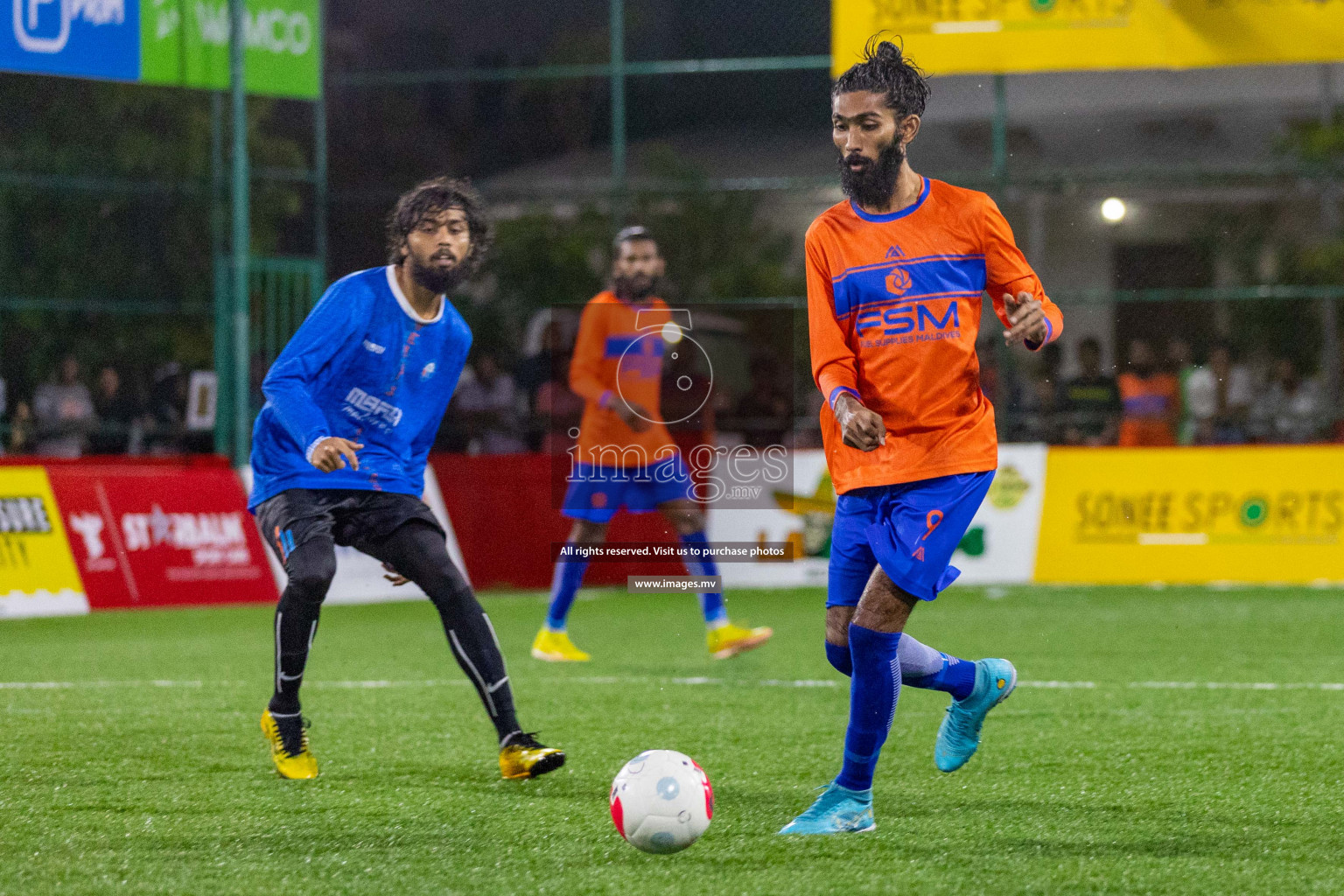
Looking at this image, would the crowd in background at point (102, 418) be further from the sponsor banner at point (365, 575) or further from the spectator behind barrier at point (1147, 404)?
the spectator behind barrier at point (1147, 404)

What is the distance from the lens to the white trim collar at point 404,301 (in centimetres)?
575

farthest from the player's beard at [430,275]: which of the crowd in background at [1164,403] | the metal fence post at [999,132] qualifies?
the metal fence post at [999,132]

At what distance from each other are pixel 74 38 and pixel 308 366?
989 cm

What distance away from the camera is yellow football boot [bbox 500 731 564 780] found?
17.7ft

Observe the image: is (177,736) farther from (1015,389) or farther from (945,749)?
(1015,389)

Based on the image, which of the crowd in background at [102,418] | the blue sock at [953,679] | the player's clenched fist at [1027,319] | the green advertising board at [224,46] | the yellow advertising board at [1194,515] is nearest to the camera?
the player's clenched fist at [1027,319]

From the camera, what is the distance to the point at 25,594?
1159 centimetres

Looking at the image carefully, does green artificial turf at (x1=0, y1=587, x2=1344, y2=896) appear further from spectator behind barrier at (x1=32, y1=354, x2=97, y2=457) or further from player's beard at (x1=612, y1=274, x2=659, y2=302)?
spectator behind barrier at (x1=32, y1=354, x2=97, y2=457)

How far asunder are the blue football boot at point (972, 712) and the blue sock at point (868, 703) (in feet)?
1.92

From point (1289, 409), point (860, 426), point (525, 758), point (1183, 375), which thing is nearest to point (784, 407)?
point (1183, 375)

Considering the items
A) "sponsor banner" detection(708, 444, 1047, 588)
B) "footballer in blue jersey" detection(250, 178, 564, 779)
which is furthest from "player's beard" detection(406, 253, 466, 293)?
"sponsor banner" detection(708, 444, 1047, 588)

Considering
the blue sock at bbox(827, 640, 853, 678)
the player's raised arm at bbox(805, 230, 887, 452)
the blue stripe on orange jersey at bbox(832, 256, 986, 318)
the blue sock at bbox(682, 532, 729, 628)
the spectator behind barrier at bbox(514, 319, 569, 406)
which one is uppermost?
the blue stripe on orange jersey at bbox(832, 256, 986, 318)

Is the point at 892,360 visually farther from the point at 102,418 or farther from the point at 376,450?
the point at 102,418

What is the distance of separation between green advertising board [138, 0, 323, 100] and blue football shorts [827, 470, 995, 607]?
1143 centimetres
